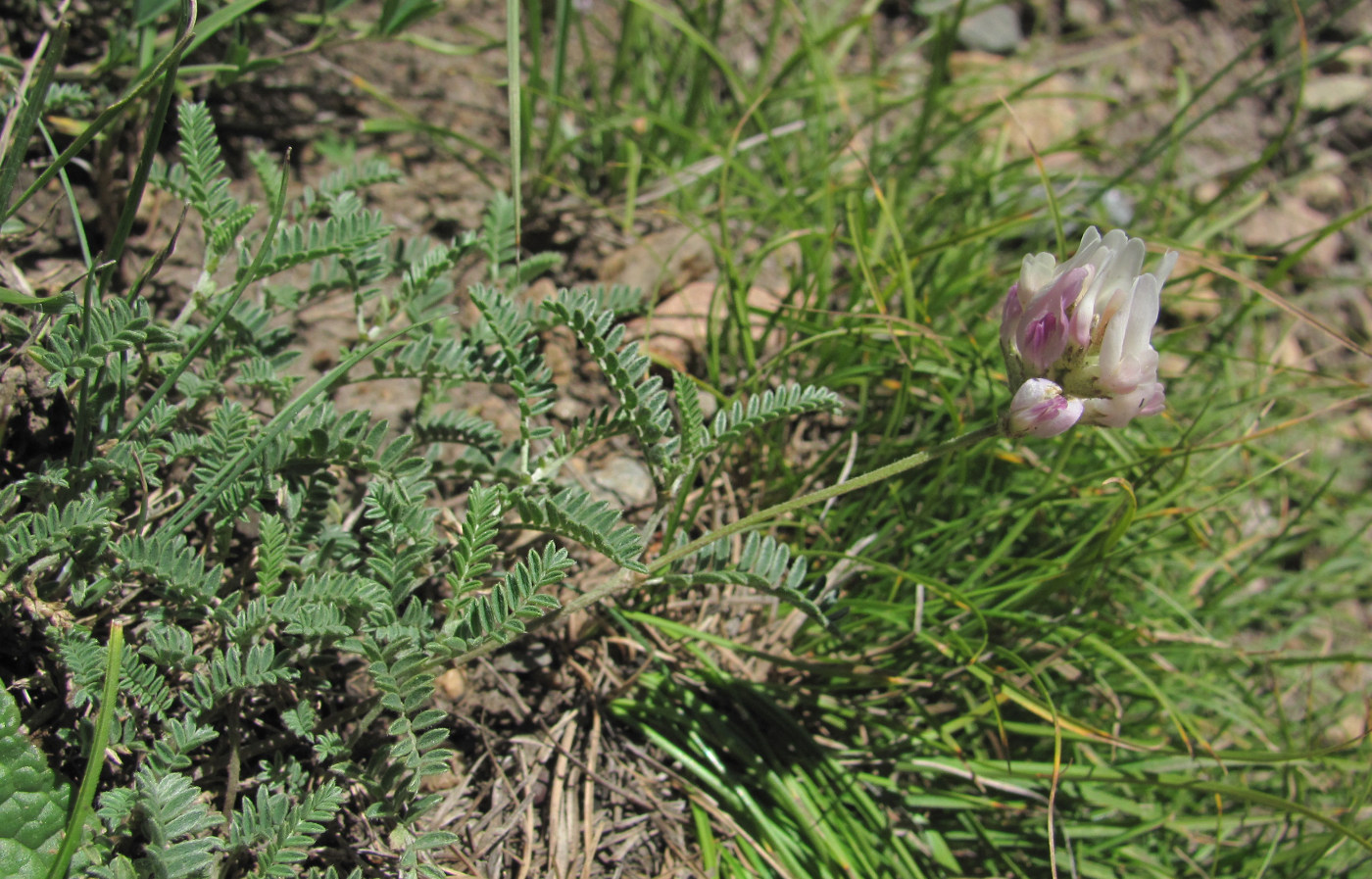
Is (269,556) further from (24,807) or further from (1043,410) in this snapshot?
(1043,410)

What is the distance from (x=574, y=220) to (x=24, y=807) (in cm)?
218

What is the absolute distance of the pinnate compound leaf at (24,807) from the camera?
1.31 m

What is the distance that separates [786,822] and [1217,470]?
1890mm

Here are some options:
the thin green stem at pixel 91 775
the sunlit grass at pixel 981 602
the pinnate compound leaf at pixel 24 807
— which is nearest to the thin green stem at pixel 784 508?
the sunlit grass at pixel 981 602

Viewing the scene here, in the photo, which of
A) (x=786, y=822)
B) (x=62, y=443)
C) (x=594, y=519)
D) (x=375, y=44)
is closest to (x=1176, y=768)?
(x=786, y=822)

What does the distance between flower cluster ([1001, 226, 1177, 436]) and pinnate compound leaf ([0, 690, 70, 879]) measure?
165 centimetres

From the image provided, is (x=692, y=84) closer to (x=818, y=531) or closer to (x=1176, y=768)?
(x=818, y=531)

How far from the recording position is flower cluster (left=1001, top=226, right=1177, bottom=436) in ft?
4.62

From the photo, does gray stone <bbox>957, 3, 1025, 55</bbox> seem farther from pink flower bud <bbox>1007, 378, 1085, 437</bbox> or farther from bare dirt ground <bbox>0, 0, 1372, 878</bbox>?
pink flower bud <bbox>1007, 378, 1085, 437</bbox>

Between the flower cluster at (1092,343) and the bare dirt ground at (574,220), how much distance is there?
1.02 m

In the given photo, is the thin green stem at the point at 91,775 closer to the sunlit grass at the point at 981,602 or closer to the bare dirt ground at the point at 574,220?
the bare dirt ground at the point at 574,220

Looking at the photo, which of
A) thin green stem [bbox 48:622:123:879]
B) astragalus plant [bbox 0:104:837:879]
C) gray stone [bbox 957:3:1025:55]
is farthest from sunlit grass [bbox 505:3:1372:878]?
gray stone [bbox 957:3:1025:55]

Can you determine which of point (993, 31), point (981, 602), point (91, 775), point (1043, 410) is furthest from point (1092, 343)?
point (993, 31)

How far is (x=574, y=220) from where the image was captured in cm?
296
